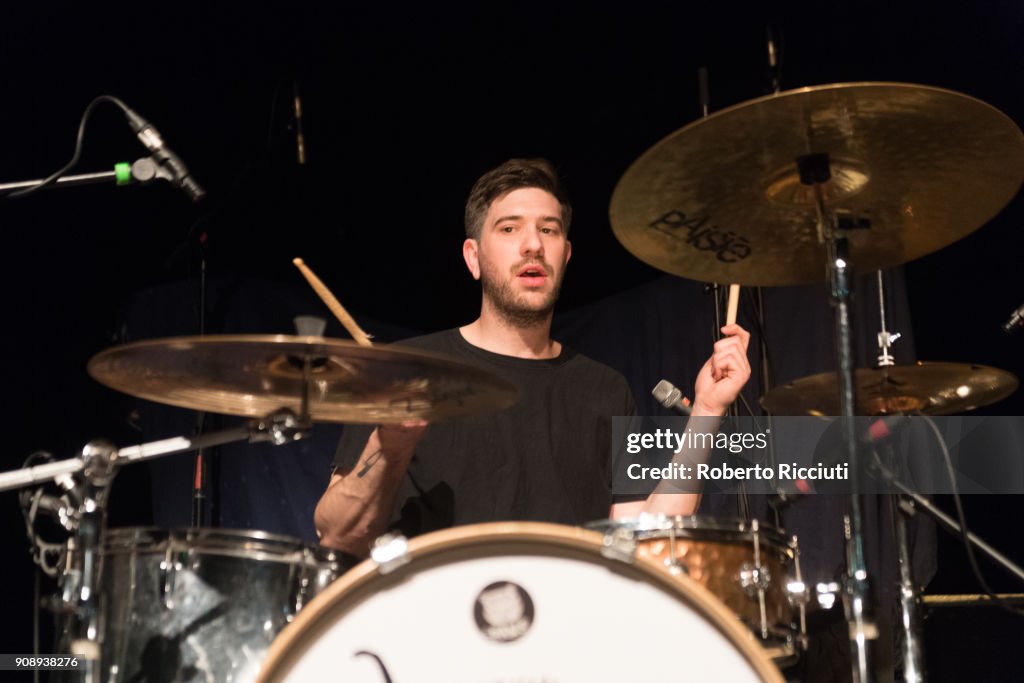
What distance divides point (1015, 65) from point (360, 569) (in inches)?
99.6

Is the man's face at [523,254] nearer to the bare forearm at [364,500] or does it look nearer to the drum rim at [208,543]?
the bare forearm at [364,500]

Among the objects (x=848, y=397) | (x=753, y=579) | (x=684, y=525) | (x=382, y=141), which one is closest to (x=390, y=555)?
(x=684, y=525)

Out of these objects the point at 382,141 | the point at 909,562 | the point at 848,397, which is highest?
the point at 382,141

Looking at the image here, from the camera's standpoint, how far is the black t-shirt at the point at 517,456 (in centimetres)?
239

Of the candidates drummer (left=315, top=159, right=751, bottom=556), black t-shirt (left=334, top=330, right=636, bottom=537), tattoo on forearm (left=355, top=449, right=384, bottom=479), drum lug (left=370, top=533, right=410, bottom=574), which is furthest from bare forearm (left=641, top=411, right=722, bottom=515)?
drum lug (left=370, top=533, right=410, bottom=574)

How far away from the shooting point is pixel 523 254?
8.62ft

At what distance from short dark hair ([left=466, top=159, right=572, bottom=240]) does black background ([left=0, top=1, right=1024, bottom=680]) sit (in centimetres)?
84

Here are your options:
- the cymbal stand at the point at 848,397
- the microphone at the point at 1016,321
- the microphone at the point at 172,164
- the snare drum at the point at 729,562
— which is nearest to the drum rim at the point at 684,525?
the snare drum at the point at 729,562

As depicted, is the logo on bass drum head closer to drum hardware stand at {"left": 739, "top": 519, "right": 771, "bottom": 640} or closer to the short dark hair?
drum hardware stand at {"left": 739, "top": 519, "right": 771, "bottom": 640}

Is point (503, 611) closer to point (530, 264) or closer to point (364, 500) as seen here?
point (364, 500)

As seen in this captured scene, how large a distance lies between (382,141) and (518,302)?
1.45 metres

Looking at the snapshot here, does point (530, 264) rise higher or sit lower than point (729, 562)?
higher

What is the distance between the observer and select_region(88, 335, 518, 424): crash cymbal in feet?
5.30

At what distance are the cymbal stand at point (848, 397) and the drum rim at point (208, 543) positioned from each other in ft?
3.09
